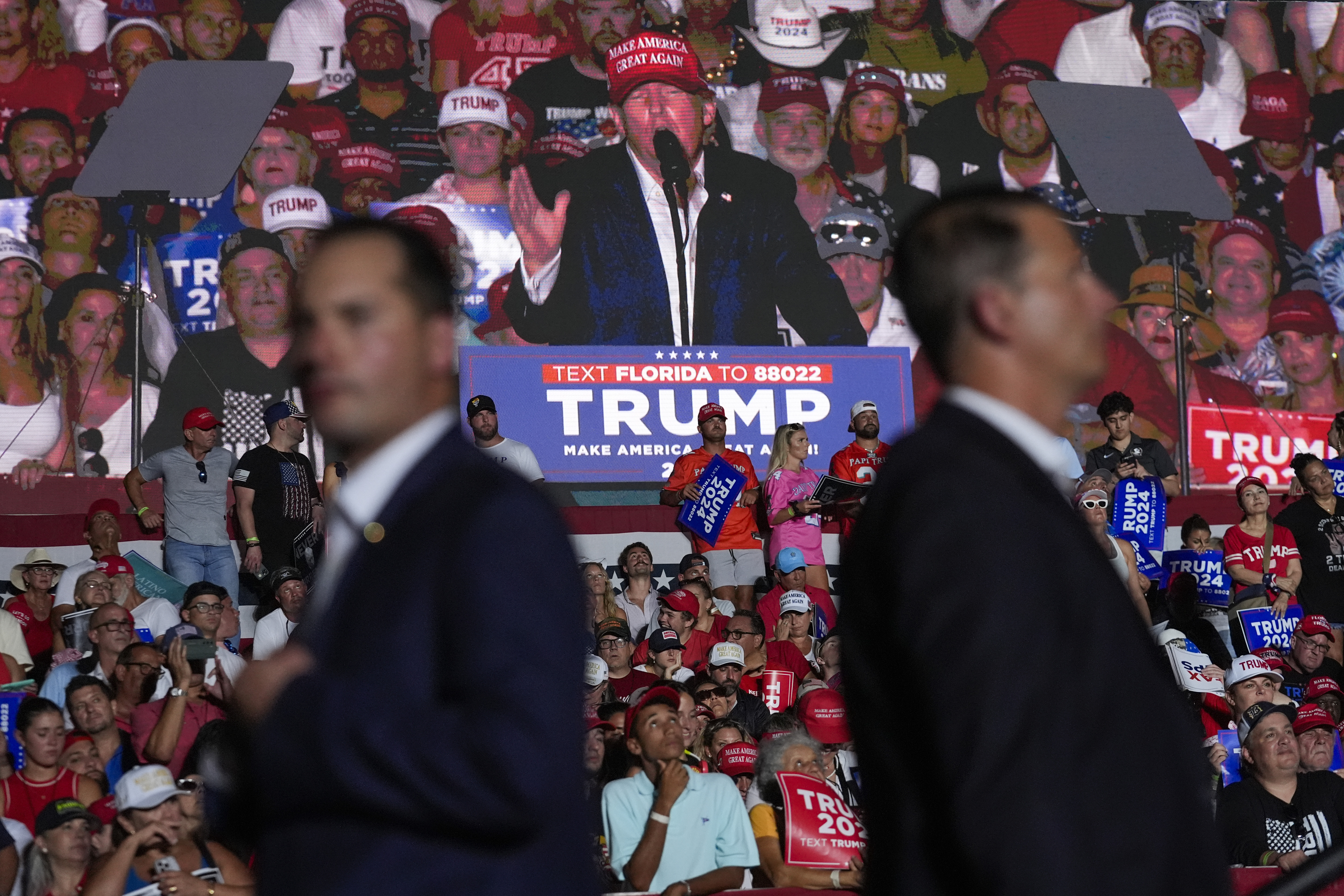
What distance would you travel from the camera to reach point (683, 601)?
28.5 feet

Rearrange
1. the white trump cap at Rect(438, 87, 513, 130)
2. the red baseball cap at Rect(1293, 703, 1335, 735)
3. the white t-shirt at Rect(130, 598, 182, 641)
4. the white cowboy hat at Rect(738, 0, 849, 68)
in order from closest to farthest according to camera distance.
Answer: the red baseball cap at Rect(1293, 703, 1335, 735), the white t-shirt at Rect(130, 598, 182, 641), the white trump cap at Rect(438, 87, 513, 130), the white cowboy hat at Rect(738, 0, 849, 68)

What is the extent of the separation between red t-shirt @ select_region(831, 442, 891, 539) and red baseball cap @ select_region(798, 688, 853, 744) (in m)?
1.81

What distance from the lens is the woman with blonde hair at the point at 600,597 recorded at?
852 cm

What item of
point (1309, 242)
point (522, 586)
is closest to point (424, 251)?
point (522, 586)

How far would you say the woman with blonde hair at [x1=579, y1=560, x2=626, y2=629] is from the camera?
28.0ft

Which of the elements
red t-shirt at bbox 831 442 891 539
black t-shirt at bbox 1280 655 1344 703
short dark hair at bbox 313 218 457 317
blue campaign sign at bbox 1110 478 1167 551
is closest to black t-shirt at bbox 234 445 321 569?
red t-shirt at bbox 831 442 891 539

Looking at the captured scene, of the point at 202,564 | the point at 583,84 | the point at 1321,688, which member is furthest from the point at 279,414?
the point at 583,84

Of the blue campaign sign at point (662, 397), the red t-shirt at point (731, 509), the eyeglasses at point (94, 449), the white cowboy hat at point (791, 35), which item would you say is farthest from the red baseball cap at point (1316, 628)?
the eyeglasses at point (94, 449)

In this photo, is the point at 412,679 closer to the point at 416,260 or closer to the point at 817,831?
the point at 416,260

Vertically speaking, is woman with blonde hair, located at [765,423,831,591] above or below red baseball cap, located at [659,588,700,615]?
above

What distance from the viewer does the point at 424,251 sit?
1770mm

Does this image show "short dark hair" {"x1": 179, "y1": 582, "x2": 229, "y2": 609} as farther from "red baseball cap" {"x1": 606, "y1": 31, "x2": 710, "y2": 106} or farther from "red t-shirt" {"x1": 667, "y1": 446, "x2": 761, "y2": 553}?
"red baseball cap" {"x1": 606, "y1": 31, "x2": 710, "y2": 106}

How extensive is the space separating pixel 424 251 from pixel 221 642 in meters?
6.39

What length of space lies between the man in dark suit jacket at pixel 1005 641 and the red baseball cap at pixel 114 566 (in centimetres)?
709
